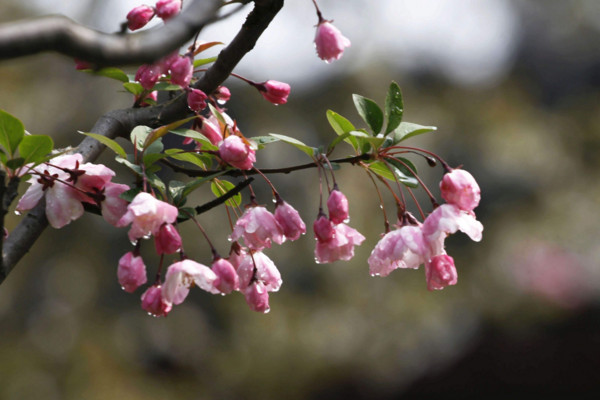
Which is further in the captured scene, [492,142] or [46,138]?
[492,142]

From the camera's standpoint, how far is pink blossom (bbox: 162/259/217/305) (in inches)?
39.2

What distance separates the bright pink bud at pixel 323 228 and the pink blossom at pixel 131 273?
28cm

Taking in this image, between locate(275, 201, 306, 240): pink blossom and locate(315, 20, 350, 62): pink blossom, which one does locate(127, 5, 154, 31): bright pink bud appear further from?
locate(275, 201, 306, 240): pink blossom

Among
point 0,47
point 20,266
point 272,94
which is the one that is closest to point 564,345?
point 20,266

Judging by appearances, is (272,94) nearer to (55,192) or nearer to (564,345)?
(55,192)

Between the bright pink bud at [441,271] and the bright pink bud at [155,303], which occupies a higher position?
the bright pink bud at [441,271]

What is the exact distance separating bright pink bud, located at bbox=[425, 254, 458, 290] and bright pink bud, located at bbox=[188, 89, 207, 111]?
0.45 metres

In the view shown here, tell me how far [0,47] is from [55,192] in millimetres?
527

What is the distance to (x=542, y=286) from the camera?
15.6 ft

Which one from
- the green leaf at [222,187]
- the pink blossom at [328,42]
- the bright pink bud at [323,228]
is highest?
the pink blossom at [328,42]

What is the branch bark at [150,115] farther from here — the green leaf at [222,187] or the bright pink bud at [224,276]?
the bright pink bud at [224,276]

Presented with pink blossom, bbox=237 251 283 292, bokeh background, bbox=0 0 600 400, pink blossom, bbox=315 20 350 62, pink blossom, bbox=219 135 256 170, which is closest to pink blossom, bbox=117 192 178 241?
pink blossom, bbox=219 135 256 170

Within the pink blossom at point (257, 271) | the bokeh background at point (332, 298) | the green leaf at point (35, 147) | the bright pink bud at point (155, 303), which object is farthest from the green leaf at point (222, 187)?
the bokeh background at point (332, 298)

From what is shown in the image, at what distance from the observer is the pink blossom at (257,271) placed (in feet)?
3.51
